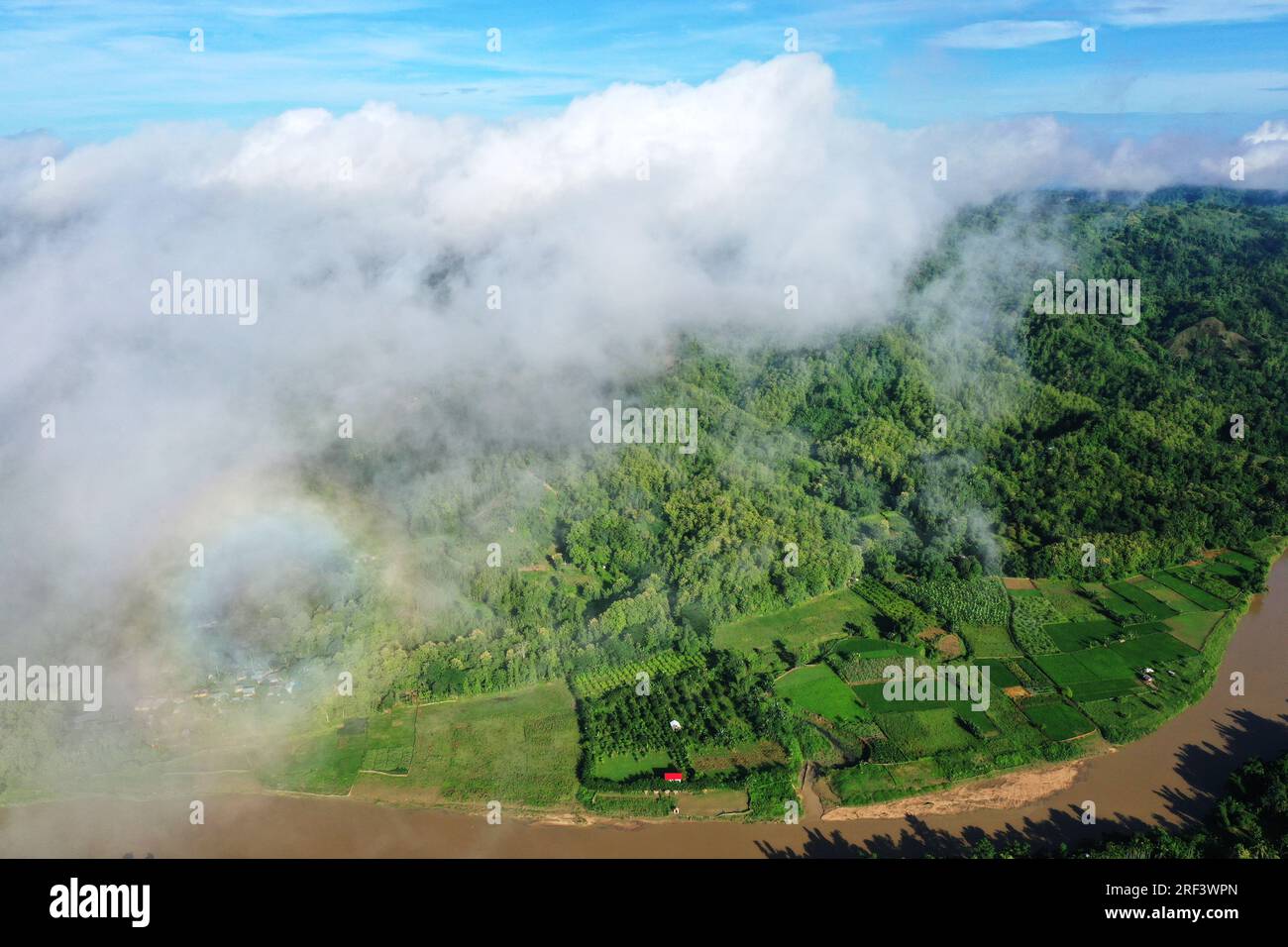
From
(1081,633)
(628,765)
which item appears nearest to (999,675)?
(1081,633)

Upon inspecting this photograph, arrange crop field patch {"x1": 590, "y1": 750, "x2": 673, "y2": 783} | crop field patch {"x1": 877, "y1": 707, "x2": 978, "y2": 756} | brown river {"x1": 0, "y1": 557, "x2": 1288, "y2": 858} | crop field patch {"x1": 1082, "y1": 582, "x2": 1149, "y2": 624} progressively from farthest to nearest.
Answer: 1. crop field patch {"x1": 1082, "y1": 582, "x2": 1149, "y2": 624}
2. crop field patch {"x1": 877, "y1": 707, "x2": 978, "y2": 756}
3. crop field patch {"x1": 590, "y1": 750, "x2": 673, "y2": 783}
4. brown river {"x1": 0, "y1": 557, "x2": 1288, "y2": 858}

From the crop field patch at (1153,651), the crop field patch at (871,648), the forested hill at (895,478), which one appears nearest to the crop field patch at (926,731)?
the crop field patch at (871,648)

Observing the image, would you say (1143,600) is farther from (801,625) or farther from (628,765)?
(628,765)

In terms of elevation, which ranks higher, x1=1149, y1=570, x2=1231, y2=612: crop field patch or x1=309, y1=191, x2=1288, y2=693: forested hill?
x1=309, y1=191, x2=1288, y2=693: forested hill

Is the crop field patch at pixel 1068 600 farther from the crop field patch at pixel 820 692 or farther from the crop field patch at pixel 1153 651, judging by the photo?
the crop field patch at pixel 820 692

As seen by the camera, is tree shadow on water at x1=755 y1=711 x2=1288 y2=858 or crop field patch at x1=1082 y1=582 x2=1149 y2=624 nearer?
tree shadow on water at x1=755 y1=711 x2=1288 y2=858

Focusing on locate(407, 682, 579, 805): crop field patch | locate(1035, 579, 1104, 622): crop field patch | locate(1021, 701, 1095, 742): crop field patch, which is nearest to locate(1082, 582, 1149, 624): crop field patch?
locate(1035, 579, 1104, 622): crop field patch

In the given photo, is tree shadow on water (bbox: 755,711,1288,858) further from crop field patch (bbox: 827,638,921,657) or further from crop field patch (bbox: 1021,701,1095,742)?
crop field patch (bbox: 827,638,921,657)

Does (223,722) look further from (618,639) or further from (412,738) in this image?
(618,639)
